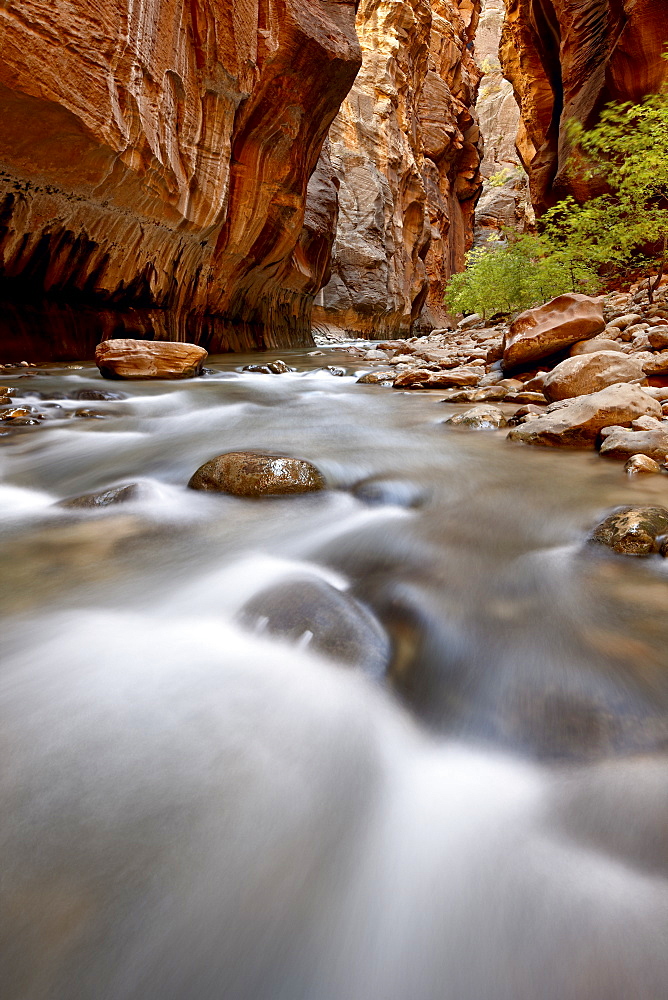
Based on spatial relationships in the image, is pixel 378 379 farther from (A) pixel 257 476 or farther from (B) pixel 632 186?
(A) pixel 257 476

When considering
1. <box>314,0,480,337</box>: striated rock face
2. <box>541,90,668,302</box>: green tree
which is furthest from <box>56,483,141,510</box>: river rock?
<box>314,0,480,337</box>: striated rock face

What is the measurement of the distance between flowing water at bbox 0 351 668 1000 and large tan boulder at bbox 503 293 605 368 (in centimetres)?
401

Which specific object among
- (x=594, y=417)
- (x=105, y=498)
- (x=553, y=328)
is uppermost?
(x=553, y=328)

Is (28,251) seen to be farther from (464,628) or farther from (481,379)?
(464,628)

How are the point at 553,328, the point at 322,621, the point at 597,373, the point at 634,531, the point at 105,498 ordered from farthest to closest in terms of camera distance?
1. the point at 553,328
2. the point at 597,373
3. the point at 105,498
4. the point at 634,531
5. the point at 322,621

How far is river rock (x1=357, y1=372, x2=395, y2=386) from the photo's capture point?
7904 millimetres

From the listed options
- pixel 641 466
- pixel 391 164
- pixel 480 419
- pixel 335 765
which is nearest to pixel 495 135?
pixel 391 164

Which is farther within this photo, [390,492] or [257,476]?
A: [390,492]

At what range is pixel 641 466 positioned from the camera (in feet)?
9.12

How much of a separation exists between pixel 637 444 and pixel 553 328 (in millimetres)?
3335

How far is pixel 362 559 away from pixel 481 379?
5.39m

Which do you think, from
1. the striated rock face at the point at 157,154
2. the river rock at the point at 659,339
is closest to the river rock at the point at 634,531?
the river rock at the point at 659,339

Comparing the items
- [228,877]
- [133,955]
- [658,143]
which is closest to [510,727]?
[228,877]

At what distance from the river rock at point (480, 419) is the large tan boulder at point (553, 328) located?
186 cm
